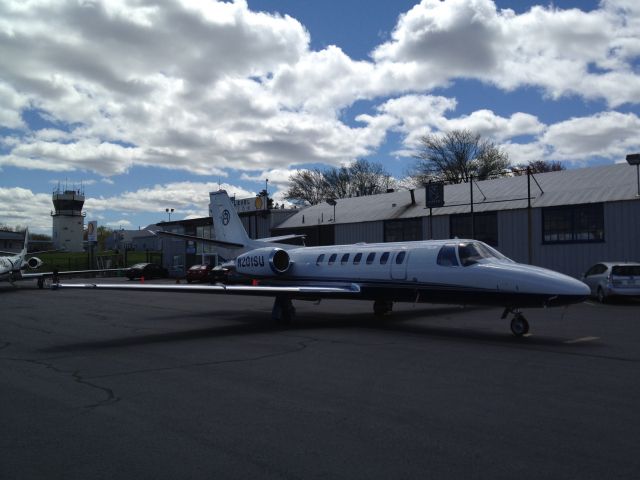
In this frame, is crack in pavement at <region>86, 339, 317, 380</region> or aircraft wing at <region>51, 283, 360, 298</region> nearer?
crack in pavement at <region>86, 339, 317, 380</region>

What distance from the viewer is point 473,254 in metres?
14.1

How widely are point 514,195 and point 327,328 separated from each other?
19.9 m

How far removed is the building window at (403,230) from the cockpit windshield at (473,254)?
20.0 metres

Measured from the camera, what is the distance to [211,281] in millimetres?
41250

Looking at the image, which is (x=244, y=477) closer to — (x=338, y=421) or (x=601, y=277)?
(x=338, y=421)

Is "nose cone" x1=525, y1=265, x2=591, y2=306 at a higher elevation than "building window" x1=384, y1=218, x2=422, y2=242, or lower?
lower

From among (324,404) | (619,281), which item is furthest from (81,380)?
(619,281)

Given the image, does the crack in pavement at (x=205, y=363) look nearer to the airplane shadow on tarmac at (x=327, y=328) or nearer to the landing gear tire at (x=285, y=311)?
the airplane shadow on tarmac at (x=327, y=328)

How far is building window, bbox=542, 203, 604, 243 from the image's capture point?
26922mm

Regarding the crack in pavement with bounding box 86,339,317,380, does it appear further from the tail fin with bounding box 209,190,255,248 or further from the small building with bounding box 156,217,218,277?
the small building with bounding box 156,217,218,277

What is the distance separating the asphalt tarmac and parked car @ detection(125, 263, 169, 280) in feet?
115

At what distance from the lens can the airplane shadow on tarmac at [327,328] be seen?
1260cm

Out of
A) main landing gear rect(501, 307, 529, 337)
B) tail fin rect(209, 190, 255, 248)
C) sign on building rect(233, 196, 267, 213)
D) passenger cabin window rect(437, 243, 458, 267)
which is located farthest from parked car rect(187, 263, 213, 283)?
main landing gear rect(501, 307, 529, 337)

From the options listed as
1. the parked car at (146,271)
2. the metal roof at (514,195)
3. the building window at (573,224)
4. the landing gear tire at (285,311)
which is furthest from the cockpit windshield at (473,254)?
the parked car at (146,271)
